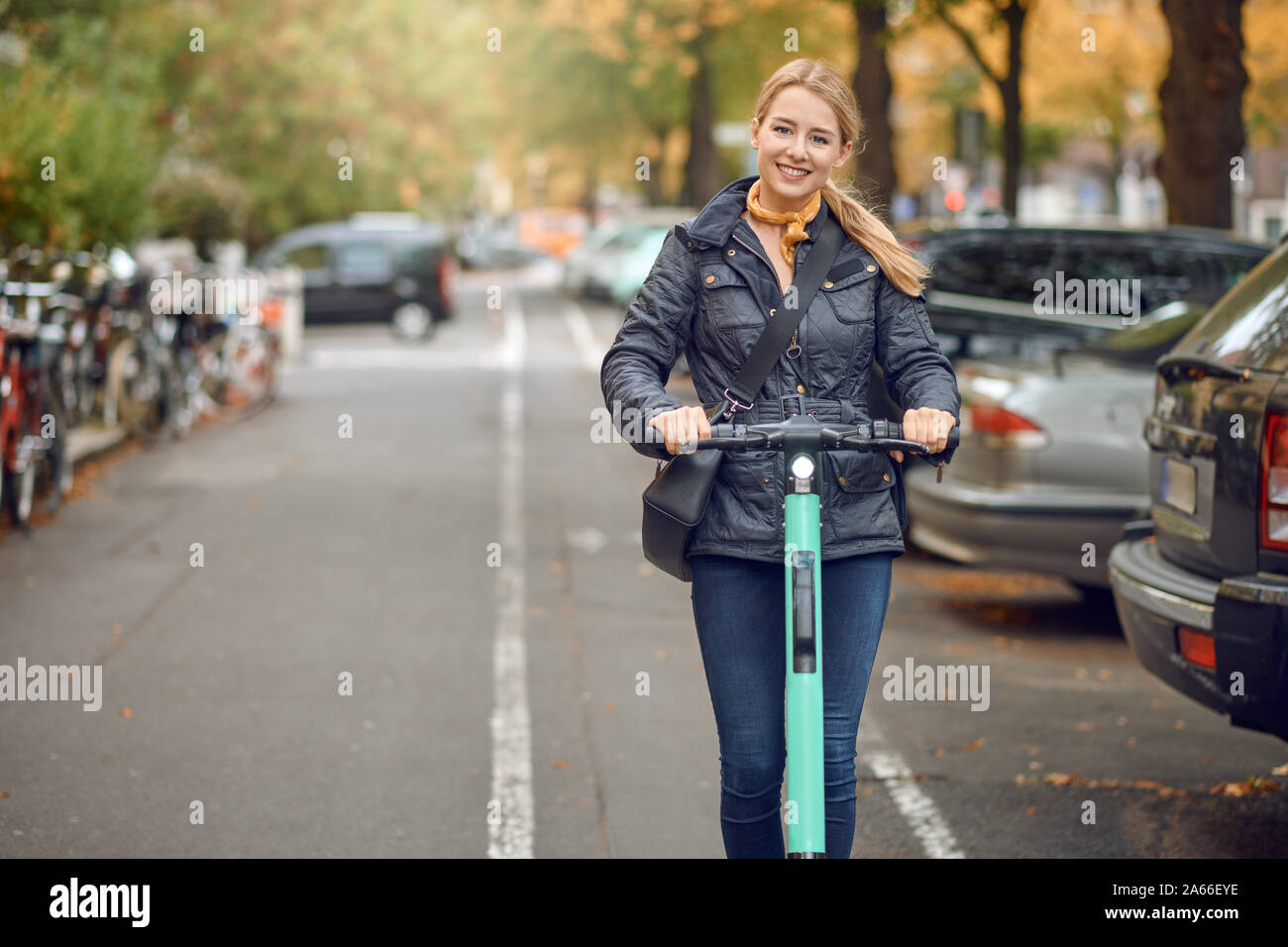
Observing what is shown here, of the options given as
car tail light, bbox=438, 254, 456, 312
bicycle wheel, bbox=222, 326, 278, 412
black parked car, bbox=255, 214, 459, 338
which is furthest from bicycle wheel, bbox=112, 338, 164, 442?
car tail light, bbox=438, 254, 456, 312

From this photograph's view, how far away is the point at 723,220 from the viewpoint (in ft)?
11.3

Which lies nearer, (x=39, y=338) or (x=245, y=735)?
(x=245, y=735)

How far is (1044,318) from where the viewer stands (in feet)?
30.5

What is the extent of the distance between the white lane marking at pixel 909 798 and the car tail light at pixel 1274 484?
3.82 ft

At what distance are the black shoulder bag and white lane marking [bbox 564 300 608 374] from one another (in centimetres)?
1609

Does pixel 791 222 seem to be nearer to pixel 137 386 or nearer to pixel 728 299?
pixel 728 299

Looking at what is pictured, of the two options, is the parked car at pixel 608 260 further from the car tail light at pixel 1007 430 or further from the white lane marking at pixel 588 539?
the car tail light at pixel 1007 430

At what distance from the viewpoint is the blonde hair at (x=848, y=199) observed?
3.42 meters

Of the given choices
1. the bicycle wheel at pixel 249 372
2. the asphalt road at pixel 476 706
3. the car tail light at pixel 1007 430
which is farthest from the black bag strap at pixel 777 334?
the bicycle wheel at pixel 249 372

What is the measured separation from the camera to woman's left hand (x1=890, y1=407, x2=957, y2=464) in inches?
128

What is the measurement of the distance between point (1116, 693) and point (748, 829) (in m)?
3.48
